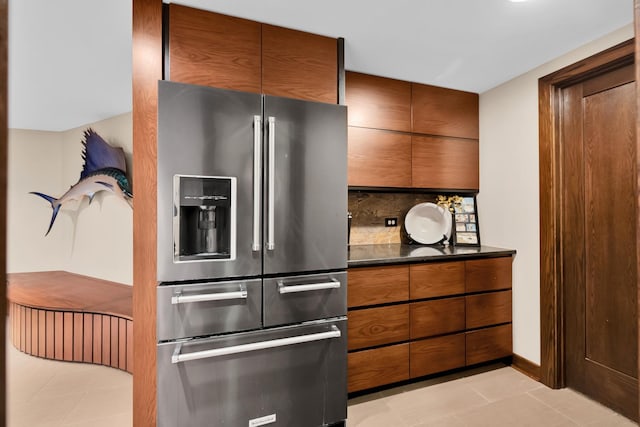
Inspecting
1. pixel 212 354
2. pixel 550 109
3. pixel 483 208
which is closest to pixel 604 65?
pixel 550 109

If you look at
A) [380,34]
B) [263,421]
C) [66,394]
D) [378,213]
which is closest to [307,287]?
[263,421]

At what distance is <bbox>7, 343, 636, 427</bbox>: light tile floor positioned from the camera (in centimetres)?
199

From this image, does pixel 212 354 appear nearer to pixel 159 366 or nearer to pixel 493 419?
pixel 159 366

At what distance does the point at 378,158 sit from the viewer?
2.65 meters

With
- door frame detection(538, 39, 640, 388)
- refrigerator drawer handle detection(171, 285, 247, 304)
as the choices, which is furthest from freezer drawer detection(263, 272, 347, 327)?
door frame detection(538, 39, 640, 388)

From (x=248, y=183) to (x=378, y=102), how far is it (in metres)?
1.43

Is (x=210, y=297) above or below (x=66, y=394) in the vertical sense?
above

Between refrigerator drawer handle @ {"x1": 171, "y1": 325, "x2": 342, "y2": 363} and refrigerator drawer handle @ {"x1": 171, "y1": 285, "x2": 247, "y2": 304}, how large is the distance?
0.23 metres

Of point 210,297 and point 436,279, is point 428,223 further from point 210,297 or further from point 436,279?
point 210,297

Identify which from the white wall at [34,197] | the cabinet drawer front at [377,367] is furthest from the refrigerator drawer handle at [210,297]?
the white wall at [34,197]

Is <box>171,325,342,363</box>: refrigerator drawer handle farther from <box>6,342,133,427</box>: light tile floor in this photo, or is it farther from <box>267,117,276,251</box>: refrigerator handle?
<box>6,342,133,427</box>: light tile floor

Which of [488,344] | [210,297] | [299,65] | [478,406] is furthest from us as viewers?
[488,344]

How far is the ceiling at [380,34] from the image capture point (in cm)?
177

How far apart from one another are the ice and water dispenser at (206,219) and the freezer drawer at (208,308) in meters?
0.15
